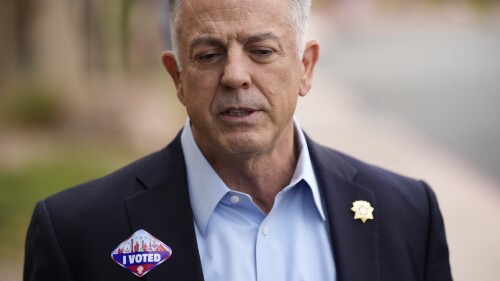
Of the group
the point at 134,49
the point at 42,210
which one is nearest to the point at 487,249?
the point at 134,49

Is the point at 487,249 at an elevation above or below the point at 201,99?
below

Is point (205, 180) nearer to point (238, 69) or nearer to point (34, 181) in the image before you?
point (238, 69)

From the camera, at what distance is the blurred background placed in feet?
22.7

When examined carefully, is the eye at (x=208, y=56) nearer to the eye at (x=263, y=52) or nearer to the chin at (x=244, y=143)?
the eye at (x=263, y=52)

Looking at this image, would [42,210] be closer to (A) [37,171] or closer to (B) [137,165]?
(B) [137,165]

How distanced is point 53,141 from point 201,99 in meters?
5.30

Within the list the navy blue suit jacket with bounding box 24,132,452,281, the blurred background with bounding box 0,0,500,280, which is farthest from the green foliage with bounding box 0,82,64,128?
the navy blue suit jacket with bounding box 24,132,452,281

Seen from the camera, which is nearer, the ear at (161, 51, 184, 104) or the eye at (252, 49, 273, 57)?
the eye at (252, 49, 273, 57)

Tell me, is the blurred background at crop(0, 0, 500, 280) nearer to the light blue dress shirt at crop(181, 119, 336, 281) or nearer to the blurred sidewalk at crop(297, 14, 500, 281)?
the blurred sidewalk at crop(297, 14, 500, 281)

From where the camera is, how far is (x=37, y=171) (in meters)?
7.06

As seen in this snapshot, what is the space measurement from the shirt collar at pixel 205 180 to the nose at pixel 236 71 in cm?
31

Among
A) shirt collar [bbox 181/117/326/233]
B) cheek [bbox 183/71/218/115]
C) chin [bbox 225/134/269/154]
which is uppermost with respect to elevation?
cheek [bbox 183/71/218/115]

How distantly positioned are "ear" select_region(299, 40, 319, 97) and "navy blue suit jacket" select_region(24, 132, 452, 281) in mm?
214

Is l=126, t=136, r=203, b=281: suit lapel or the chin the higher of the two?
the chin
